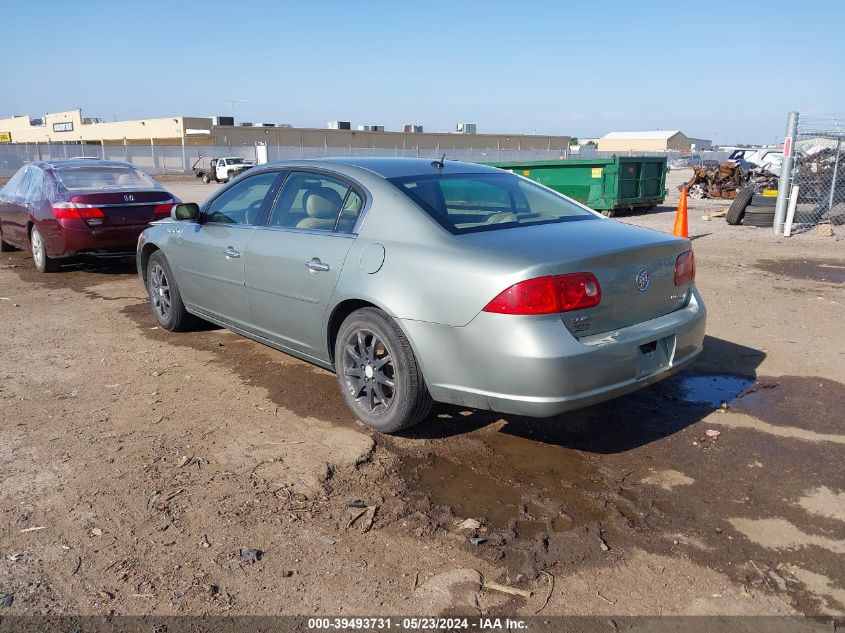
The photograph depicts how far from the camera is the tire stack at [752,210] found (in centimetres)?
1449

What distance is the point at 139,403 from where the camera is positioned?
4695mm

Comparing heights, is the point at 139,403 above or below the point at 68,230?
below

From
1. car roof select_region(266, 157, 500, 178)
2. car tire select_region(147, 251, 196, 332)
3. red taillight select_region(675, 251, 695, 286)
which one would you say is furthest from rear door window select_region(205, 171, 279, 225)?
red taillight select_region(675, 251, 695, 286)

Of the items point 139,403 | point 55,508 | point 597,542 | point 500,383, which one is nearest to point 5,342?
point 139,403

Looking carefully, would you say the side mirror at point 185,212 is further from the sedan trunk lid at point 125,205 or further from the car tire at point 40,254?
the car tire at point 40,254

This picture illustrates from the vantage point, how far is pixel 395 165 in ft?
15.3

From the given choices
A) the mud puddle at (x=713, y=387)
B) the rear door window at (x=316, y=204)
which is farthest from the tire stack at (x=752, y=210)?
the rear door window at (x=316, y=204)

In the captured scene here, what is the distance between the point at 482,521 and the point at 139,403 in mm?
2686

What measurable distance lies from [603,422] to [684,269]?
1.08m

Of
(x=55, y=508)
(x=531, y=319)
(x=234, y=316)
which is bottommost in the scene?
(x=55, y=508)

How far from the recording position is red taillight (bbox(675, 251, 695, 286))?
13.3 ft

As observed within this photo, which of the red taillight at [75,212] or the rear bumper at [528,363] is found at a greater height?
the red taillight at [75,212]

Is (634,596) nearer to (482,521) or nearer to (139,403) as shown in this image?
(482,521)

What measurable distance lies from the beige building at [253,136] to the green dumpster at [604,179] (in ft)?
157
